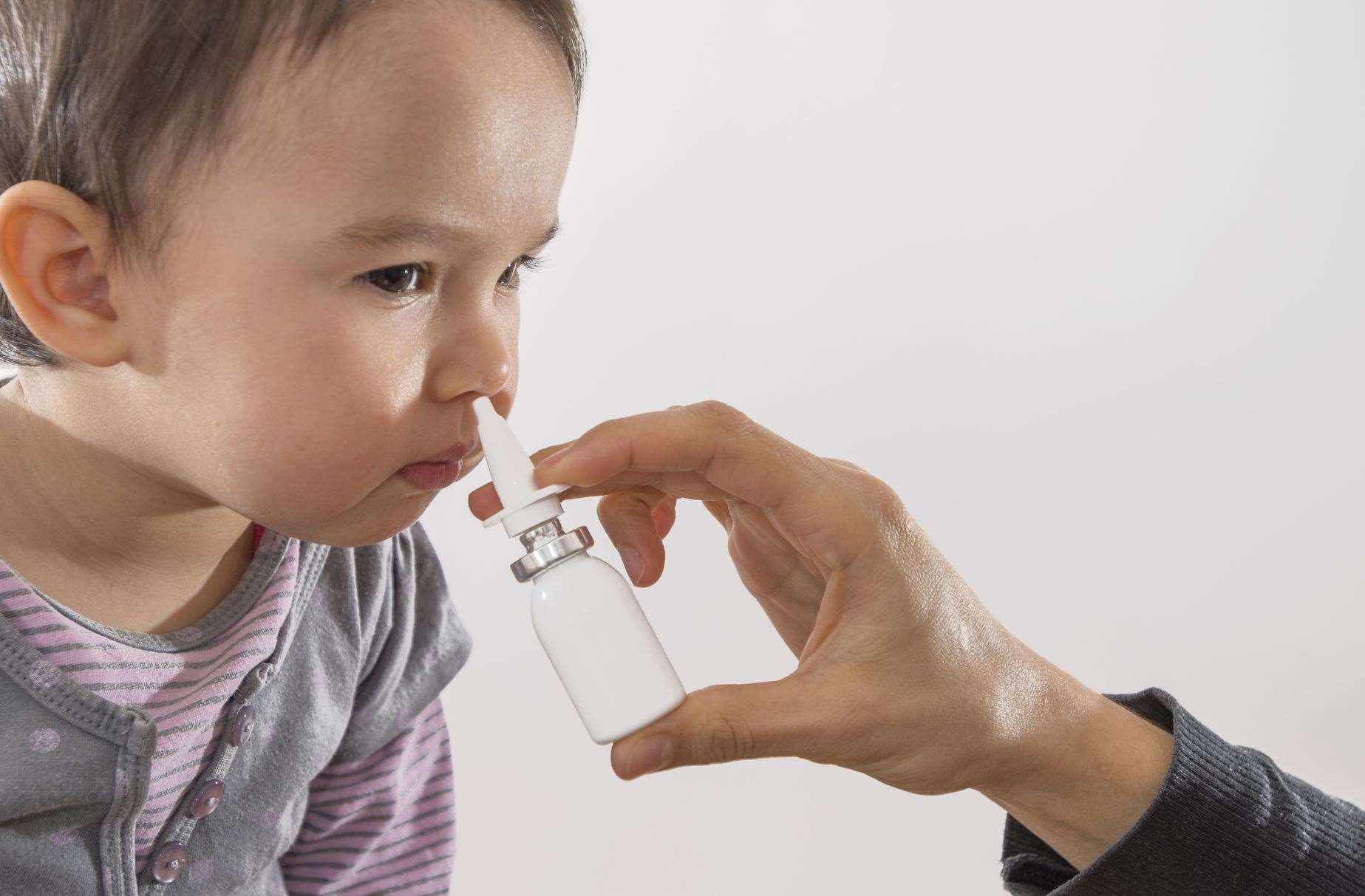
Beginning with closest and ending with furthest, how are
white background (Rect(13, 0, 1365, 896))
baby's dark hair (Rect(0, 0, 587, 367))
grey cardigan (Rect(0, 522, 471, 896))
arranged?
1. baby's dark hair (Rect(0, 0, 587, 367))
2. grey cardigan (Rect(0, 522, 471, 896))
3. white background (Rect(13, 0, 1365, 896))

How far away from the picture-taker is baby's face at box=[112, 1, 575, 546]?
646mm

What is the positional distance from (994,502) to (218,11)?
3.73 feet

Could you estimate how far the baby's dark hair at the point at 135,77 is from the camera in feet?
2.09

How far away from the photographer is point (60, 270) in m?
0.69

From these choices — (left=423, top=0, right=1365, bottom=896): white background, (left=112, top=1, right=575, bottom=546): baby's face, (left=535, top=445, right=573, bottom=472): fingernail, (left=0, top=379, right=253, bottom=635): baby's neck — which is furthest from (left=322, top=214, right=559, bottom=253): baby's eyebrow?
(left=423, top=0, right=1365, bottom=896): white background

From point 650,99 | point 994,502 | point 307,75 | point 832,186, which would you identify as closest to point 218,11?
point 307,75

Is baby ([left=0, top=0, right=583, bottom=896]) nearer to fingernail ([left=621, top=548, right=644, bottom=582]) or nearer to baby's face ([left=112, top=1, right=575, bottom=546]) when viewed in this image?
baby's face ([left=112, top=1, right=575, bottom=546])

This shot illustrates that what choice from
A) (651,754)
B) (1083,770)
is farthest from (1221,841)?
(651,754)

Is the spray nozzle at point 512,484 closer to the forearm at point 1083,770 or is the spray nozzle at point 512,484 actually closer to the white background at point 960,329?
the forearm at point 1083,770

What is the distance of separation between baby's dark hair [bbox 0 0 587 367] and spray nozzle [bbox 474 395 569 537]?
7.5 inches

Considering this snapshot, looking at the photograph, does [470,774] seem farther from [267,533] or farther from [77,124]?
[77,124]

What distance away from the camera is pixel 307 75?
2.10 ft

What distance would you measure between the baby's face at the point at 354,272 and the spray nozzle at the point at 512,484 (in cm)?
3

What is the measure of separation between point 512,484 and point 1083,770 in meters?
0.38
